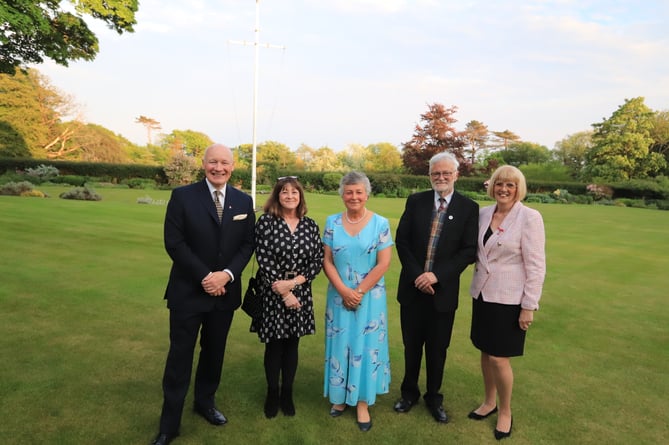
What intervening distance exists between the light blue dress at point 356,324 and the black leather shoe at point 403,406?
0.29 meters

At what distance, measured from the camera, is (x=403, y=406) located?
3.44m

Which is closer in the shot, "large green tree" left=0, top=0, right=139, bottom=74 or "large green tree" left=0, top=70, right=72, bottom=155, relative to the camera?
"large green tree" left=0, top=0, right=139, bottom=74

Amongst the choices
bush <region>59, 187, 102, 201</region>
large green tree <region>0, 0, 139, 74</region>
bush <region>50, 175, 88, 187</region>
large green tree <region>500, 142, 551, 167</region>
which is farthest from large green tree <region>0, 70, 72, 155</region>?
large green tree <region>500, 142, 551, 167</region>

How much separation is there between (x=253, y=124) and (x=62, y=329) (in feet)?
60.7

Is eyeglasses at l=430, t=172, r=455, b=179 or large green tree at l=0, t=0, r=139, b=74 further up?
large green tree at l=0, t=0, r=139, b=74

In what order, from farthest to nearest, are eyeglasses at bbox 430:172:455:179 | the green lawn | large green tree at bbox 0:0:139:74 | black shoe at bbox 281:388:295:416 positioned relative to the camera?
large green tree at bbox 0:0:139:74, black shoe at bbox 281:388:295:416, eyeglasses at bbox 430:172:455:179, the green lawn

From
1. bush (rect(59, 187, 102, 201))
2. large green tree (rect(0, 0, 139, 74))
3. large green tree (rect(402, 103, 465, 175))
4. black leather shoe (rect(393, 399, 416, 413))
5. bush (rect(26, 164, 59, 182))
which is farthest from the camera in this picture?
large green tree (rect(402, 103, 465, 175))

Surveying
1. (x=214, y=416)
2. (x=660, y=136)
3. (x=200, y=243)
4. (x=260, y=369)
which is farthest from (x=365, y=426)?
(x=660, y=136)

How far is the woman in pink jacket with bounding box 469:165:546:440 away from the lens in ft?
9.87

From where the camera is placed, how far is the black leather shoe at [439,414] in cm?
330

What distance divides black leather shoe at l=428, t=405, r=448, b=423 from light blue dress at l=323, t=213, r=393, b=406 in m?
0.50

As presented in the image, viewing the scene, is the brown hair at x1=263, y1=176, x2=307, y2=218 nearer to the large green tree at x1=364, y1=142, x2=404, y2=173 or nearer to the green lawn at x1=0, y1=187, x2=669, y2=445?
the green lawn at x1=0, y1=187, x2=669, y2=445

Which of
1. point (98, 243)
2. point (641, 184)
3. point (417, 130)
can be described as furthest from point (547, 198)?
point (98, 243)

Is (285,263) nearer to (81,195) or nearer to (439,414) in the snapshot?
(439,414)
